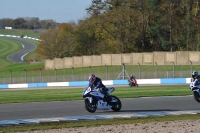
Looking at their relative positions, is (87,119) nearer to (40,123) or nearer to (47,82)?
(40,123)

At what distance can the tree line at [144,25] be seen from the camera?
272 ft

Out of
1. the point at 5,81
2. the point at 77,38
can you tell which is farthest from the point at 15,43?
the point at 5,81

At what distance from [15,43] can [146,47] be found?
8875 cm

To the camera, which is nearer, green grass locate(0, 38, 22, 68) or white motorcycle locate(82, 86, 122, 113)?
white motorcycle locate(82, 86, 122, 113)

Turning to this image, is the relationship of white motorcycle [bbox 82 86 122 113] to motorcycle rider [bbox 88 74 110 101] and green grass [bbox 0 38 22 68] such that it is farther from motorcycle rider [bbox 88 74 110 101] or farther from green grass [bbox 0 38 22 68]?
green grass [bbox 0 38 22 68]

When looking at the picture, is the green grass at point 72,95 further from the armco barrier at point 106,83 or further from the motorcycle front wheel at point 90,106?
the armco barrier at point 106,83

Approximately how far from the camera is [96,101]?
1964 cm

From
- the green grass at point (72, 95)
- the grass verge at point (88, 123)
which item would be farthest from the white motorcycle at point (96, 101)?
the green grass at point (72, 95)

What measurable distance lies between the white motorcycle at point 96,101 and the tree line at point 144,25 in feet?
197

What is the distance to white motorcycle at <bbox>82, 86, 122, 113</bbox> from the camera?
19.3 m

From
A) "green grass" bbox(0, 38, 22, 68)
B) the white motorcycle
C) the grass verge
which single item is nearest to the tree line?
"green grass" bbox(0, 38, 22, 68)

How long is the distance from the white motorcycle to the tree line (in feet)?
197

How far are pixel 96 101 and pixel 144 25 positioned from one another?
69275 millimetres

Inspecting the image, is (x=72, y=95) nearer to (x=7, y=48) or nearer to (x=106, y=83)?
(x=106, y=83)
